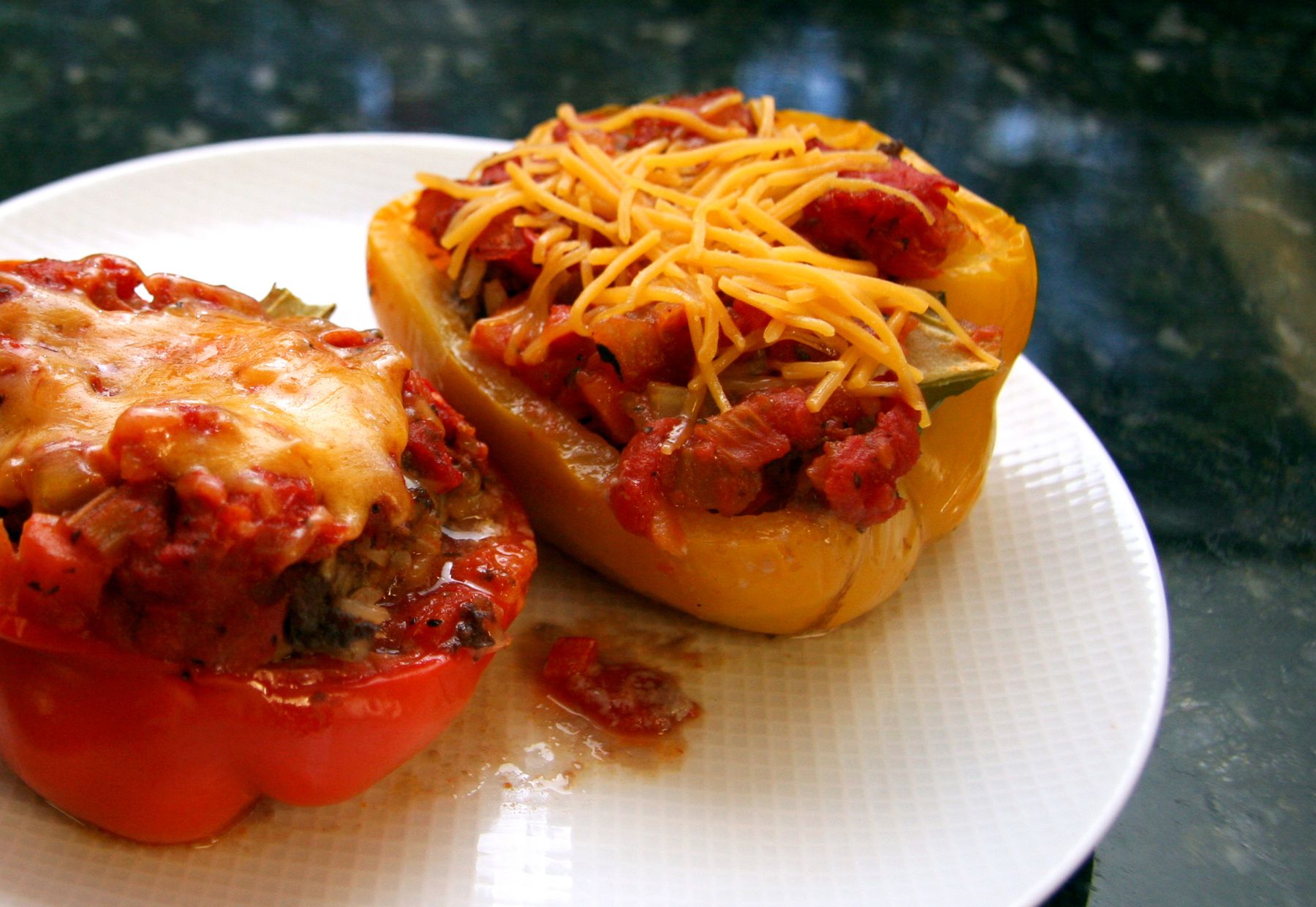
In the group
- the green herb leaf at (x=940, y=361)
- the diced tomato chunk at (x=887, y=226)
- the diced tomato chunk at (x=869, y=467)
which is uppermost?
the diced tomato chunk at (x=887, y=226)

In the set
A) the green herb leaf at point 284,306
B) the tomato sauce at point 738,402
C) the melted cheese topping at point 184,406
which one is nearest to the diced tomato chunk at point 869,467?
the tomato sauce at point 738,402

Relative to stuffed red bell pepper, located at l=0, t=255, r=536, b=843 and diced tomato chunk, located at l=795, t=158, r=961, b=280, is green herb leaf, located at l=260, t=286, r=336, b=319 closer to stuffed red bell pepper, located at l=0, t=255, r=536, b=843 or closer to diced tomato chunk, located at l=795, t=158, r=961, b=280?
stuffed red bell pepper, located at l=0, t=255, r=536, b=843

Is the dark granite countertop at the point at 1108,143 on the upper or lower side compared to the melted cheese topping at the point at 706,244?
lower

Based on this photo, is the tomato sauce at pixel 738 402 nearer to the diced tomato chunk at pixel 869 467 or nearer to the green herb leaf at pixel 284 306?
the diced tomato chunk at pixel 869 467

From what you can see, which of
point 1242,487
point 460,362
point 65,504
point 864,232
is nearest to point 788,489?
point 864,232

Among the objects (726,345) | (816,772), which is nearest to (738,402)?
(726,345)

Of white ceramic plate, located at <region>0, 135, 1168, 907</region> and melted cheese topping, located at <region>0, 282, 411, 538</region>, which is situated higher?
melted cheese topping, located at <region>0, 282, 411, 538</region>

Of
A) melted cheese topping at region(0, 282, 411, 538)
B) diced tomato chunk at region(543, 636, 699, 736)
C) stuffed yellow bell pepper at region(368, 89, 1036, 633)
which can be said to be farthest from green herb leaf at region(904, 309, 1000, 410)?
melted cheese topping at region(0, 282, 411, 538)
